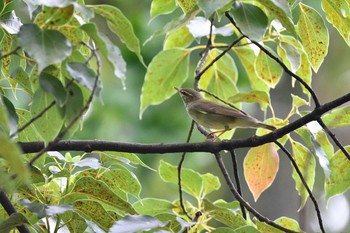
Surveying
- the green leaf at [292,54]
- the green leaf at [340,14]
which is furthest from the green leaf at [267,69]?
the green leaf at [340,14]

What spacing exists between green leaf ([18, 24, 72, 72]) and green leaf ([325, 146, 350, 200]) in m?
0.91

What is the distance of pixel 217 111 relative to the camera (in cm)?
252

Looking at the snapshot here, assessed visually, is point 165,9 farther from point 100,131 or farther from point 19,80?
point 100,131

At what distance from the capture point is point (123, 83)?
4.22 feet

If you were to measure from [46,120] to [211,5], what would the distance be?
396mm

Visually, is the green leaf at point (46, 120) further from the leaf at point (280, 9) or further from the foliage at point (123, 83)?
the leaf at point (280, 9)

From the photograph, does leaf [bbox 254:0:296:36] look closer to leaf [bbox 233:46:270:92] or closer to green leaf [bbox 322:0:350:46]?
green leaf [bbox 322:0:350:46]

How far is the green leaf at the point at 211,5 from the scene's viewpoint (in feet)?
4.25

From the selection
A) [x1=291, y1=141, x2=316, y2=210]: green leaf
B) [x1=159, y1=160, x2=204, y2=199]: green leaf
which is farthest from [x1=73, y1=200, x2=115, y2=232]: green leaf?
[x1=291, y1=141, x2=316, y2=210]: green leaf

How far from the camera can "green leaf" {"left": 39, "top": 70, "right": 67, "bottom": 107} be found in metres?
1.22

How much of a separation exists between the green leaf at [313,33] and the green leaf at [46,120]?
777mm

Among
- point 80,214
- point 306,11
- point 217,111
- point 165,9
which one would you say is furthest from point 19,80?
point 217,111

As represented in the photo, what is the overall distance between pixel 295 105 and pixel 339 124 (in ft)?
0.45

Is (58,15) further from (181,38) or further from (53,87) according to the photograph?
(181,38)
